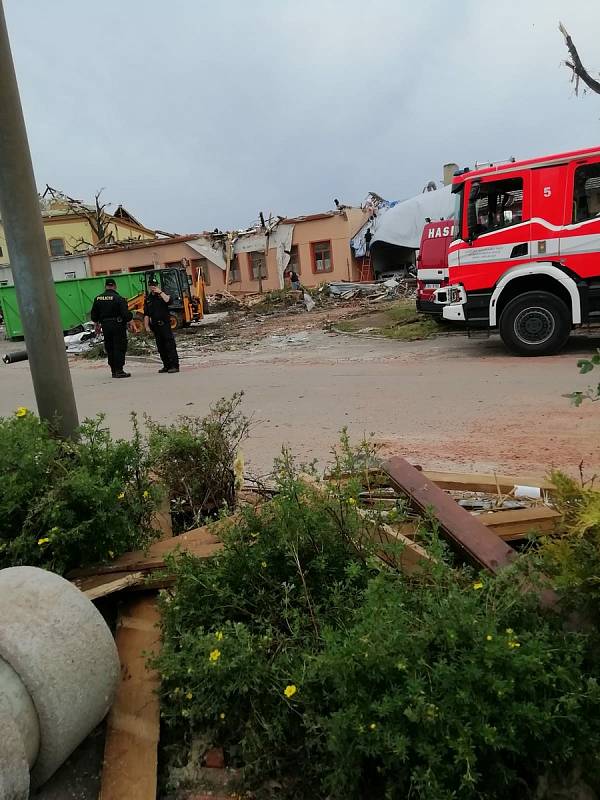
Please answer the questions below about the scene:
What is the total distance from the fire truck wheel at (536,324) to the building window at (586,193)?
4.20ft

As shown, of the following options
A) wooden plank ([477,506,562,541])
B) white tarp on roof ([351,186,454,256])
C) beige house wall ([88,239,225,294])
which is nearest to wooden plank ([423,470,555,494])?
wooden plank ([477,506,562,541])

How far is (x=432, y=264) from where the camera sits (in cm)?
1481

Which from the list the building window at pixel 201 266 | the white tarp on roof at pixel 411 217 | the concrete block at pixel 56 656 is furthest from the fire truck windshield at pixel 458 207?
the building window at pixel 201 266

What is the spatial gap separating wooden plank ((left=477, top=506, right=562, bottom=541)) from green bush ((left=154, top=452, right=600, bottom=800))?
646 millimetres

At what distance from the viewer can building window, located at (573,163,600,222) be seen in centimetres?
872

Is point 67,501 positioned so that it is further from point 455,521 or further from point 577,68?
point 577,68

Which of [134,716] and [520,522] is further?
[520,522]

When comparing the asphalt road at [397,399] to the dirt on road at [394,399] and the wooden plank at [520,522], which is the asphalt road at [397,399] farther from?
the wooden plank at [520,522]

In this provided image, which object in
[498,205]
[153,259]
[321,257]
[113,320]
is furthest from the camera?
[153,259]

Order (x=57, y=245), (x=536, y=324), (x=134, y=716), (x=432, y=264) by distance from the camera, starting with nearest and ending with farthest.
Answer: (x=134, y=716)
(x=536, y=324)
(x=432, y=264)
(x=57, y=245)

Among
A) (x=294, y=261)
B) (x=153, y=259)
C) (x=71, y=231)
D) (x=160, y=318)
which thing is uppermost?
(x=71, y=231)

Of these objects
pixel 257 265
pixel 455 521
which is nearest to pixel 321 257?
pixel 257 265

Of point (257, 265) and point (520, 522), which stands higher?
point (257, 265)

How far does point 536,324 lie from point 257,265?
24969mm
